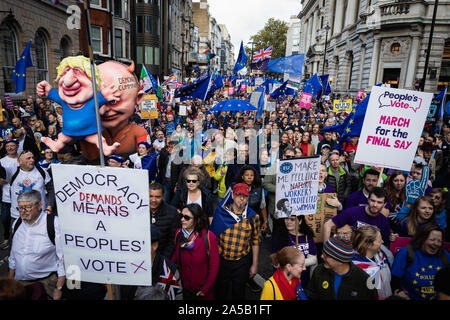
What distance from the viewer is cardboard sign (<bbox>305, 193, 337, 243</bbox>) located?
13.1 ft

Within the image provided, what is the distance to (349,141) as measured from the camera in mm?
→ 7383

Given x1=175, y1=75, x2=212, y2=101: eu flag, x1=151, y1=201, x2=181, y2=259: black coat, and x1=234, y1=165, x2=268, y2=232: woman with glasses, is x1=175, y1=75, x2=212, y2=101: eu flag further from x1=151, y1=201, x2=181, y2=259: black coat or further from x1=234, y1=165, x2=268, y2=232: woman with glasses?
x1=151, y1=201, x2=181, y2=259: black coat

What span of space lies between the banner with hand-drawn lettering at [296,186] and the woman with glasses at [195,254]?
0.98 metres

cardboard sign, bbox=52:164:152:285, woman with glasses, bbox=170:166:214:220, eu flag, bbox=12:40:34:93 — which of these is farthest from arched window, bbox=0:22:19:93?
cardboard sign, bbox=52:164:152:285

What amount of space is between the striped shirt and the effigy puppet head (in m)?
3.55

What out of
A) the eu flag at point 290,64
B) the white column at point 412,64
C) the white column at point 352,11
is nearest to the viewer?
the eu flag at point 290,64

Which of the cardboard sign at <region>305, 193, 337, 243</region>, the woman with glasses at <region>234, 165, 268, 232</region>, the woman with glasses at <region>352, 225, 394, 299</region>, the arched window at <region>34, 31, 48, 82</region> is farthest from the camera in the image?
the arched window at <region>34, 31, 48, 82</region>

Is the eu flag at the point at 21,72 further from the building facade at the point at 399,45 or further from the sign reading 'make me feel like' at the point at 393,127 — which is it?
the building facade at the point at 399,45

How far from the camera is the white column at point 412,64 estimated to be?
22.4 metres

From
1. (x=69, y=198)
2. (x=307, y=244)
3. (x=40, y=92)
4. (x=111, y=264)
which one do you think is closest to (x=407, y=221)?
(x=307, y=244)

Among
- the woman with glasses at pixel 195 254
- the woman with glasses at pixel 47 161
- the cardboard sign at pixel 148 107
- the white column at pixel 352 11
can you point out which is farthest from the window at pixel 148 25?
the woman with glasses at pixel 195 254

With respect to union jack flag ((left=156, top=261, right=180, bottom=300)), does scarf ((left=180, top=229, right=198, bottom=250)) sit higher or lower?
higher

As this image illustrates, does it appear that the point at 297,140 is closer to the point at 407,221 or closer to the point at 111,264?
the point at 407,221

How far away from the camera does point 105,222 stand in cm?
236
